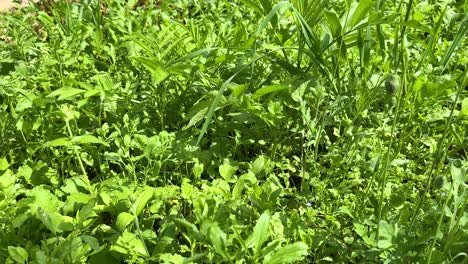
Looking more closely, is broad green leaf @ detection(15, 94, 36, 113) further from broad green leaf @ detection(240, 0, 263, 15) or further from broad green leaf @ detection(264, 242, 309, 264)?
broad green leaf @ detection(264, 242, 309, 264)

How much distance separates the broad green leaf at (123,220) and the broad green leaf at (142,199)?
0.02 meters

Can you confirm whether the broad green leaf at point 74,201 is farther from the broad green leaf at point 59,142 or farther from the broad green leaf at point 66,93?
the broad green leaf at point 66,93

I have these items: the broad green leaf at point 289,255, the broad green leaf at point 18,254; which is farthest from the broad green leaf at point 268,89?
the broad green leaf at point 18,254

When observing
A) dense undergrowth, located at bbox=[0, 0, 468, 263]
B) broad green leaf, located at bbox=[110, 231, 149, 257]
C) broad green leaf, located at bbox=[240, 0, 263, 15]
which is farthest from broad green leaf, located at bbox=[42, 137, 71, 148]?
broad green leaf, located at bbox=[240, 0, 263, 15]

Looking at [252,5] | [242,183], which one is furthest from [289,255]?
[252,5]

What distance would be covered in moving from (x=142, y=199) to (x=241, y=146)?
65cm

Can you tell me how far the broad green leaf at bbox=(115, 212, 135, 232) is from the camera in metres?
1.61

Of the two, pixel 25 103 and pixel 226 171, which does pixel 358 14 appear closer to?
pixel 226 171

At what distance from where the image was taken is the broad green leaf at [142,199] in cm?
162

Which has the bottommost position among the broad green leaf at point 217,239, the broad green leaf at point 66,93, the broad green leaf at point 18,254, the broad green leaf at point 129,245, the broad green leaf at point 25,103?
the broad green leaf at point 129,245

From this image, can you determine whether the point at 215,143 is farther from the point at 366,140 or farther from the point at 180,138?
the point at 366,140

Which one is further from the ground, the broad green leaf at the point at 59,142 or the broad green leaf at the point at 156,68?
the broad green leaf at the point at 156,68

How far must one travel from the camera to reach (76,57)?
248cm

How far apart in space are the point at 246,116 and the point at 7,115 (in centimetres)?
85
